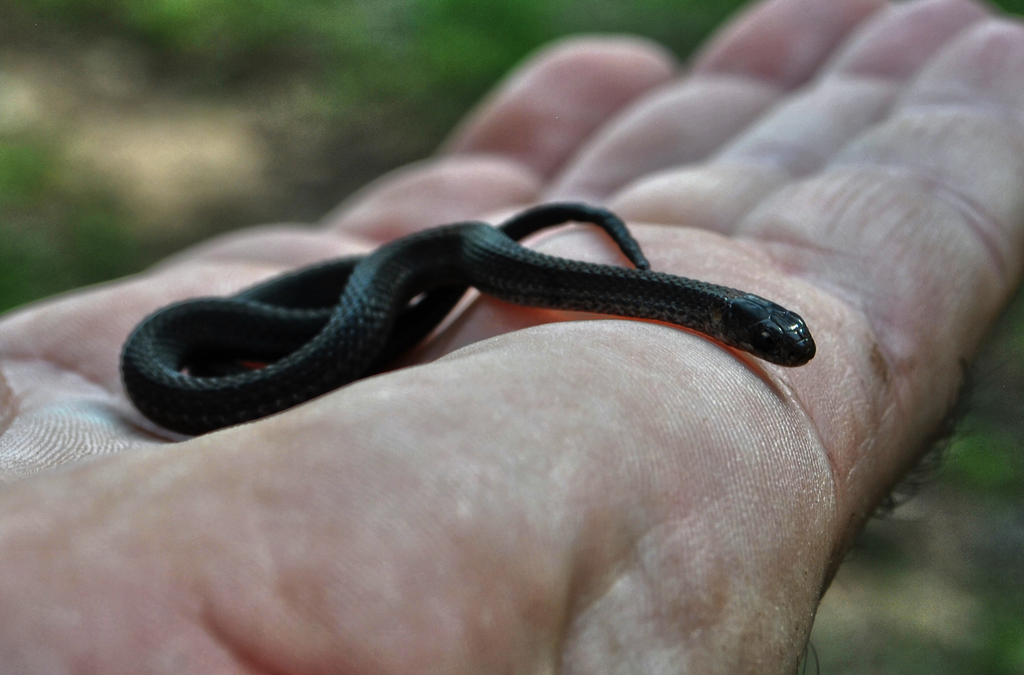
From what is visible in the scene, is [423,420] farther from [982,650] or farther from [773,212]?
[982,650]

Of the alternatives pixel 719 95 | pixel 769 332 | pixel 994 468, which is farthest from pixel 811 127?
pixel 769 332

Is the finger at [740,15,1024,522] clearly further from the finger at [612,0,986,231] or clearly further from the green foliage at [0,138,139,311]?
the green foliage at [0,138,139,311]

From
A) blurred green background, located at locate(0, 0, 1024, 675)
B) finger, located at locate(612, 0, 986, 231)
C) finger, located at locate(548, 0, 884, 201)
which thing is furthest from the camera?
blurred green background, located at locate(0, 0, 1024, 675)

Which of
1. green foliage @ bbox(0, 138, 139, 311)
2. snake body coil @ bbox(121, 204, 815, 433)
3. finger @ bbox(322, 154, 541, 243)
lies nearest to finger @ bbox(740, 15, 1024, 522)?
snake body coil @ bbox(121, 204, 815, 433)

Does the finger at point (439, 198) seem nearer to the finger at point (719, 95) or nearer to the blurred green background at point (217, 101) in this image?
the finger at point (719, 95)

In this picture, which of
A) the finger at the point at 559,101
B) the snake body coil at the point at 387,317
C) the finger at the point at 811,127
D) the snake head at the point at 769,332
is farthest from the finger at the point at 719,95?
the snake head at the point at 769,332

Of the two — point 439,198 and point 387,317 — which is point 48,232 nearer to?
point 439,198
